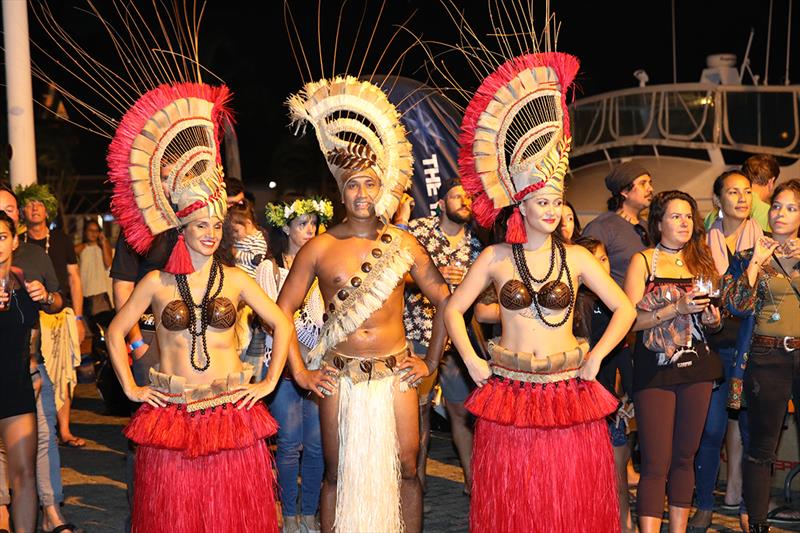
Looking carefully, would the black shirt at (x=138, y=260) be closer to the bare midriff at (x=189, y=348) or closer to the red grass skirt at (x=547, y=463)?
the bare midriff at (x=189, y=348)

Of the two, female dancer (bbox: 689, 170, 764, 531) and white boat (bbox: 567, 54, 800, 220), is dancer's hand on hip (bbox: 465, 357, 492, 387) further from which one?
white boat (bbox: 567, 54, 800, 220)

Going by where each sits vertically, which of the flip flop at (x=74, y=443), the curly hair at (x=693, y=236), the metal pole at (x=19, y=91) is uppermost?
the metal pole at (x=19, y=91)

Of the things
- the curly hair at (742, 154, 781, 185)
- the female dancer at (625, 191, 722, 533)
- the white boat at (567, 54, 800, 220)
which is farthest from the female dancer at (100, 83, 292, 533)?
the white boat at (567, 54, 800, 220)

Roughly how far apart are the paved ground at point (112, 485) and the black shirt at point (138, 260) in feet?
5.61

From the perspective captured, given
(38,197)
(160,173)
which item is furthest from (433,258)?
(38,197)

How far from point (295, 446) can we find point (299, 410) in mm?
223

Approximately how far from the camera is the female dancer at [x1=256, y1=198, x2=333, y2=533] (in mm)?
6355

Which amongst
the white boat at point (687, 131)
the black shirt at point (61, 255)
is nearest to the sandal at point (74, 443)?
the black shirt at point (61, 255)

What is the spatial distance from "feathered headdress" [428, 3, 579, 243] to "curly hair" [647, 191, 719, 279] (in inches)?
33.8

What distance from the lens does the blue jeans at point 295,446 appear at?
6.35 meters

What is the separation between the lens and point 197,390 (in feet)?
16.2

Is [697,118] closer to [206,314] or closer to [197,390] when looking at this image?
[206,314]

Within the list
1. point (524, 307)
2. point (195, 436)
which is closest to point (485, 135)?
point (524, 307)

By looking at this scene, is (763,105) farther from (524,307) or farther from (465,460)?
(524,307)
